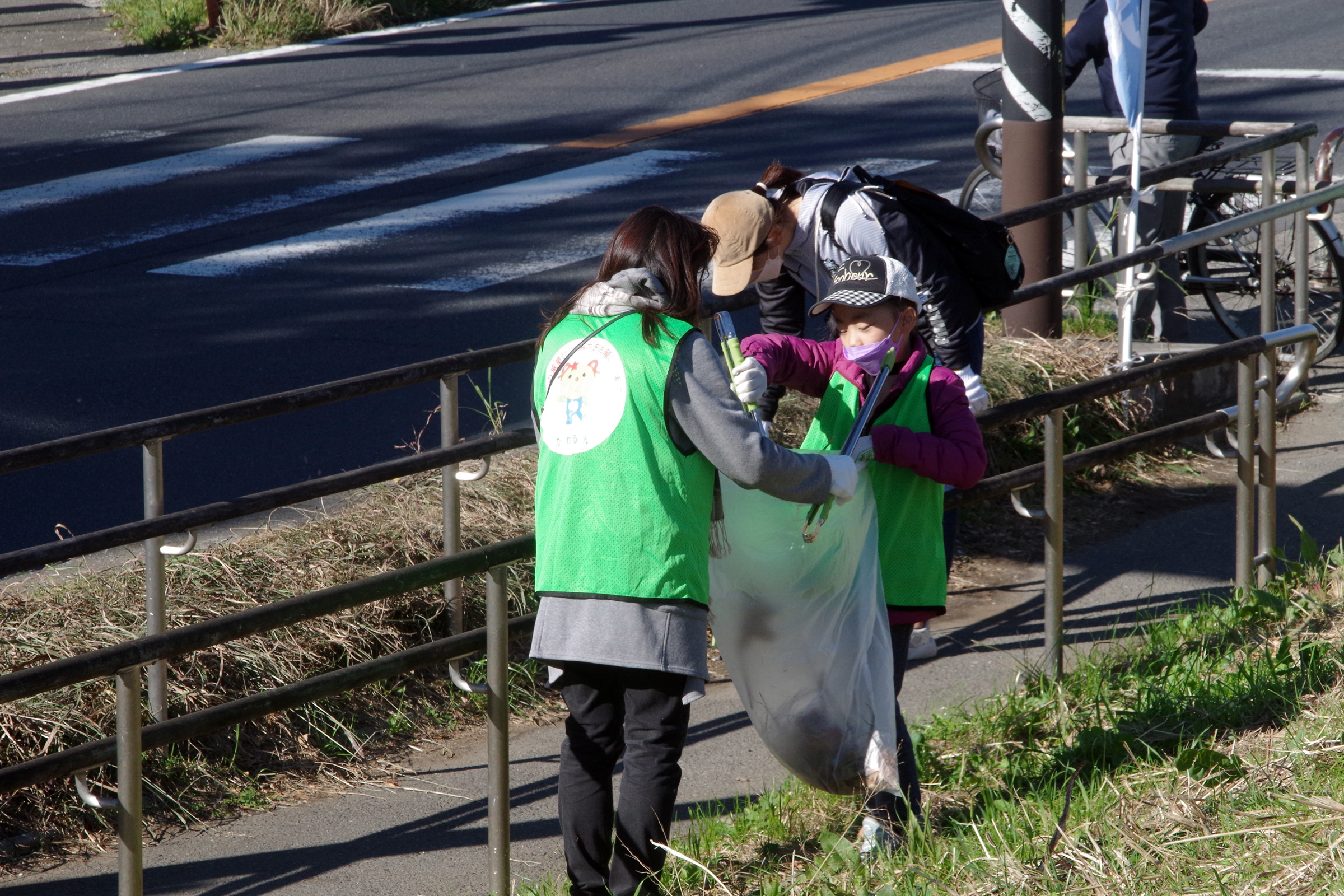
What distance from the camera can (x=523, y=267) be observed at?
8.70 metres

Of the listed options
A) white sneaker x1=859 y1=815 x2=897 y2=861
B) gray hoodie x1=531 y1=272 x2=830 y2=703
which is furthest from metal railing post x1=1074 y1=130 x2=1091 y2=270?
gray hoodie x1=531 y1=272 x2=830 y2=703

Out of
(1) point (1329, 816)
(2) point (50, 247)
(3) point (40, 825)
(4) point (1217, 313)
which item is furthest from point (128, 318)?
(1) point (1329, 816)

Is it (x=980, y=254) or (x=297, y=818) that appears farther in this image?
(x=980, y=254)

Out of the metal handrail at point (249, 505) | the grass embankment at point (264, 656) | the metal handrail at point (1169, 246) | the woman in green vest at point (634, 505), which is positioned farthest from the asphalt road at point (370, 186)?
the woman in green vest at point (634, 505)

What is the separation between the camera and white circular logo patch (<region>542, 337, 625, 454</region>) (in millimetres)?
2826

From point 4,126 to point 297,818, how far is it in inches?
433

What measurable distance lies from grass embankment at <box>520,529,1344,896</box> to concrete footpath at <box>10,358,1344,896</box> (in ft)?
0.79

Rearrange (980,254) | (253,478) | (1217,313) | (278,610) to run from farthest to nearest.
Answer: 1. (1217,313)
2. (253,478)
3. (980,254)
4. (278,610)

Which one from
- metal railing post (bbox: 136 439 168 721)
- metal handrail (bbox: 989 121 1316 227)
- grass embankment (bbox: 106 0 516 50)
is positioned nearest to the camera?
metal railing post (bbox: 136 439 168 721)

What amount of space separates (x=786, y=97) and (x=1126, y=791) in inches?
434

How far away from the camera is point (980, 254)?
13.8 ft

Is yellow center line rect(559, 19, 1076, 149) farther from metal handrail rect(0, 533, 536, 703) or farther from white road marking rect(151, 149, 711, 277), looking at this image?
metal handrail rect(0, 533, 536, 703)

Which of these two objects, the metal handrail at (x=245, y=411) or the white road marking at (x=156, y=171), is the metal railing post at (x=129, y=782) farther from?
the white road marking at (x=156, y=171)

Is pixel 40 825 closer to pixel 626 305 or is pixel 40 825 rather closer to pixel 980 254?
pixel 626 305
